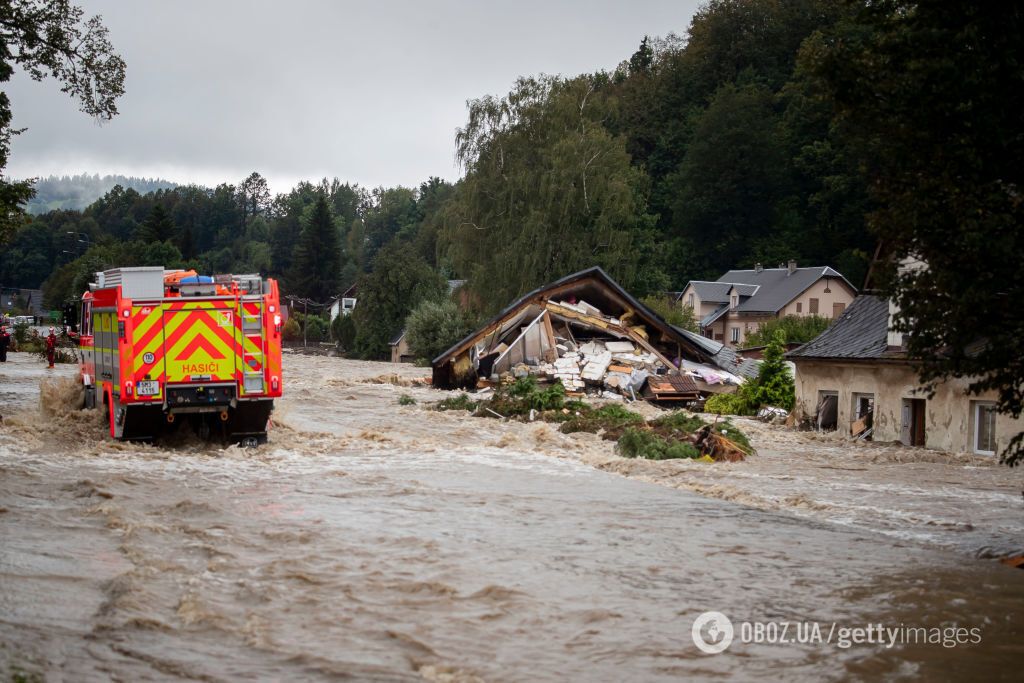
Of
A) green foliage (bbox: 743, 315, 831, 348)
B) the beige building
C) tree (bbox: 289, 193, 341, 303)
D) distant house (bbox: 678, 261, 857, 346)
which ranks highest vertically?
tree (bbox: 289, 193, 341, 303)

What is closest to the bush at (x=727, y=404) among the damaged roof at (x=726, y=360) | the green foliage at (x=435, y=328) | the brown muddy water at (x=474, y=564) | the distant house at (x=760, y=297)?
the damaged roof at (x=726, y=360)

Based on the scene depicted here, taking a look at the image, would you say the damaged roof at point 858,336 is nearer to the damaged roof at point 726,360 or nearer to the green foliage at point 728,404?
the green foliage at point 728,404

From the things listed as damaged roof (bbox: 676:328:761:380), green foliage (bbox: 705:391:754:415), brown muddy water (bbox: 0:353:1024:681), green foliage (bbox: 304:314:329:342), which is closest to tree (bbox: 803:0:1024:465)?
brown muddy water (bbox: 0:353:1024:681)

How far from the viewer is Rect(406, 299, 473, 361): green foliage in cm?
6981

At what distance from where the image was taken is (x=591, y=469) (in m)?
20.5

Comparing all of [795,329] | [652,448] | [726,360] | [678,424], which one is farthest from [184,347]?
[795,329]

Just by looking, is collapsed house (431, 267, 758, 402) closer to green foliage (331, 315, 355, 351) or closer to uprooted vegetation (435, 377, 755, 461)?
uprooted vegetation (435, 377, 755, 461)

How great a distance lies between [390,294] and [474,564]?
Result: 261 ft

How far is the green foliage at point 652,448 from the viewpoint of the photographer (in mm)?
21938

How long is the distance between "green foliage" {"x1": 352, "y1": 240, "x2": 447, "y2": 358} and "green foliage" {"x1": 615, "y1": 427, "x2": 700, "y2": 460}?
220 ft

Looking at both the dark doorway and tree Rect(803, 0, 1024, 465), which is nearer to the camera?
tree Rect(803, 0, 1024, 465)

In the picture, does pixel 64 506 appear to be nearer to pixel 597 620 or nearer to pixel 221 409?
pixel 221 409

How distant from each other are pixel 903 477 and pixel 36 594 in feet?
50.1

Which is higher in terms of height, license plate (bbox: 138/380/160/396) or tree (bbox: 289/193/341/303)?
tree (bbox: 289/193/341/303)
